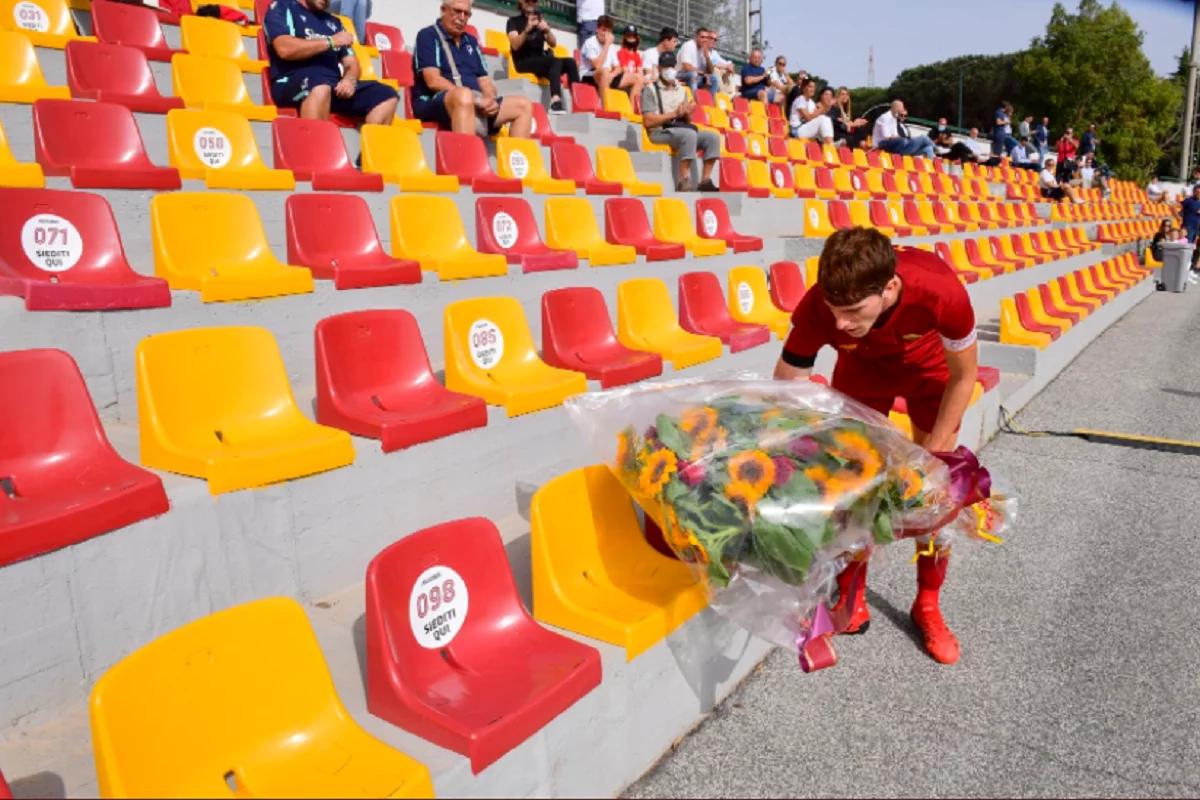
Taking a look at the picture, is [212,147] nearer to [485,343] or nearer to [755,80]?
[485,343]

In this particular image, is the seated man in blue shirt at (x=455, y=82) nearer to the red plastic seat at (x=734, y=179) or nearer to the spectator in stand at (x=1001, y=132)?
the red plastic seat at (x=734, y=179)

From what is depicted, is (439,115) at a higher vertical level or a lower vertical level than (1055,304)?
higher

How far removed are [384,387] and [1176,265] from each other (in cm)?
1404

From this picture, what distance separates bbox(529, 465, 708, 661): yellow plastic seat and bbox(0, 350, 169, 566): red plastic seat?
3.01 feet

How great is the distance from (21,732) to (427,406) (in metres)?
1.41

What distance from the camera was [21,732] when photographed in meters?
1.75

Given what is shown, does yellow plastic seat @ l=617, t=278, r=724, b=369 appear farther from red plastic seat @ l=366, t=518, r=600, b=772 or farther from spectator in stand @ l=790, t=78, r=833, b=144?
spectator in stand @ l=790, t=78, r=833, b=144

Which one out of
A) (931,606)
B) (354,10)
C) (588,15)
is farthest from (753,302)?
(588,15)

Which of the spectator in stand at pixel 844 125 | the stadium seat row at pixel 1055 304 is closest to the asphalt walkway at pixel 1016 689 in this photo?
the stadium seat row at pixel 1055 304

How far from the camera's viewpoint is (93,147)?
12.2ft

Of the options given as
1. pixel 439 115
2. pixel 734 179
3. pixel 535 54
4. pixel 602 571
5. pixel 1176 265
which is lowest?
pixel 1176 265

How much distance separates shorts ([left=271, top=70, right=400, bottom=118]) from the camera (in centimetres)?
529

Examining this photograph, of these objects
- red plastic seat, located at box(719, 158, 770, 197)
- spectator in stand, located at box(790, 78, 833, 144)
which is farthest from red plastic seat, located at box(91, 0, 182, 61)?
spectator in stand, located at box(790, 78, 833, 144)

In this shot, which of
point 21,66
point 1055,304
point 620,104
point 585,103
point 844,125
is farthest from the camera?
point 844,125
